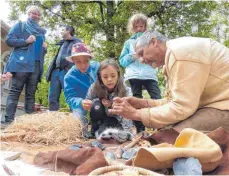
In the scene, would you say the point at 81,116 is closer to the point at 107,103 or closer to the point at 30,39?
the point at 107,103

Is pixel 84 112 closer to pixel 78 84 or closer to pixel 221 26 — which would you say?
pixel 78 84

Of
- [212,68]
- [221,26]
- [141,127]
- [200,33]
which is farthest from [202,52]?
[221,26]

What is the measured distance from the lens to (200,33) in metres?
11.8

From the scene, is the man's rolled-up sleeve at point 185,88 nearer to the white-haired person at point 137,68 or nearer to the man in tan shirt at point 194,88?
the man in tan shirt at point 194,88

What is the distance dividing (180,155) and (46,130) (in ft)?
6.84

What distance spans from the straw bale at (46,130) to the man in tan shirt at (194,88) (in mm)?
1242

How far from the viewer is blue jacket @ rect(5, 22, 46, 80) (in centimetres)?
425

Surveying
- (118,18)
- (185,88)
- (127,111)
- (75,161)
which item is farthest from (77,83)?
(118,18)

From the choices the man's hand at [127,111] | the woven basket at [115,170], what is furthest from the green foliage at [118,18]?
the woven basket at [115,170]

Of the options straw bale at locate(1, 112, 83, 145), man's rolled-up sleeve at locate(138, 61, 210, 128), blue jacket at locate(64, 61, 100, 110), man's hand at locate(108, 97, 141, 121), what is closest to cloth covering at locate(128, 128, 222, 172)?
man's rolled-up sleeve at locate(138, 61, 210, 128)

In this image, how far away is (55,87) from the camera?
4.56 meters

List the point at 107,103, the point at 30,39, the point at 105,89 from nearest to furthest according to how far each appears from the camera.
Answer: the point at 107,103
the point at 105,89
the point at 30,39

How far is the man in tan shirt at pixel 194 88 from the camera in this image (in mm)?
2006

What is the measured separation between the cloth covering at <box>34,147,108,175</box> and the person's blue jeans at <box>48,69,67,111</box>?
2.58 meters
